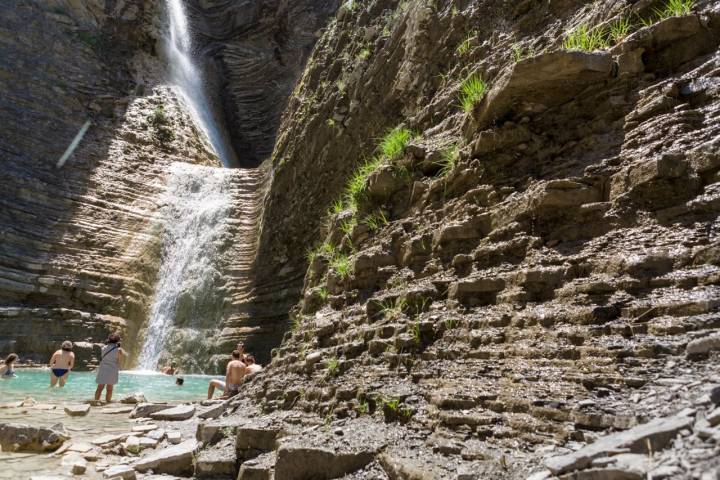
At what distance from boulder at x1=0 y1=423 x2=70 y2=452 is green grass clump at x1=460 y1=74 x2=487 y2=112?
18.8 ft

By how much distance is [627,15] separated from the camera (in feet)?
15.5

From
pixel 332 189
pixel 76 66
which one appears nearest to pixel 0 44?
pixel 76 66

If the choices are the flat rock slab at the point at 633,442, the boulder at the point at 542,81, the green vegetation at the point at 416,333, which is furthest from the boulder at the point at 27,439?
the boulder at the point at 542,81

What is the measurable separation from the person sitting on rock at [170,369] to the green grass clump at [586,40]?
42.0ft

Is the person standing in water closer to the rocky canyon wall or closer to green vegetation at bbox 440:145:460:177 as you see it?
the rocky canyon wall

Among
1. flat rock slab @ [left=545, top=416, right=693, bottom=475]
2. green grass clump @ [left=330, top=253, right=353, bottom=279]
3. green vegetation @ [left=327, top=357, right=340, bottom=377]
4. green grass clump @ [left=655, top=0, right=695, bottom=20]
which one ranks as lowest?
flat rock slab @ [left=545, top=416, right=693, bottom=475]

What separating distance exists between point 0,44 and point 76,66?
2.58m

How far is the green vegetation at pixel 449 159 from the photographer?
5.50 metres

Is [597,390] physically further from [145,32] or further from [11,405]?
[145,32]

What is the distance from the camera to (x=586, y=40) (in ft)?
15.9

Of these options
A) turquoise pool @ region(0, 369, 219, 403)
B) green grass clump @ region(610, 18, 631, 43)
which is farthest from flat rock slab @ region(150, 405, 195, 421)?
green grass clump @ region(610, 18, 631, 43)

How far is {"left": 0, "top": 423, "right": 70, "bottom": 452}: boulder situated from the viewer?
550cm

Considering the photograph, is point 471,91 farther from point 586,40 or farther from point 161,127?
point 161,127

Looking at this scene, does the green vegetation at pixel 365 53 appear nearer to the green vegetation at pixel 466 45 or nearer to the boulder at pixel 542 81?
the green vegetation at pixel 466 45
